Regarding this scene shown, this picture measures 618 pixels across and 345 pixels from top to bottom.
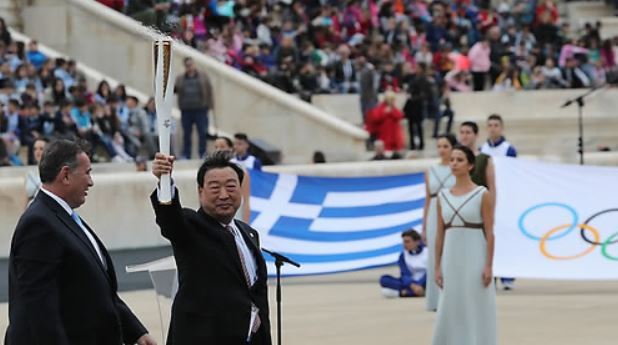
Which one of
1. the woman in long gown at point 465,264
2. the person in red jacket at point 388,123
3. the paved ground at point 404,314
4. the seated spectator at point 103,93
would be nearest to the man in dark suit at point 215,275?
the woman in long gown at point 465,264

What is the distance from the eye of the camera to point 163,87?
23.8 ft

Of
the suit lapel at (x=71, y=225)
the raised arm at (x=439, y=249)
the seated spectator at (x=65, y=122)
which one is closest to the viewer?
the suit lapel at (x=71, y=225)

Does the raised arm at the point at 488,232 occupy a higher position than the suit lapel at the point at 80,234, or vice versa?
the suit lapel at the point at 80,234

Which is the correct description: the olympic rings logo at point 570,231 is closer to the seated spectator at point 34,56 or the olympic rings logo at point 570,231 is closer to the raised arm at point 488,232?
the raised arm at point 488,232

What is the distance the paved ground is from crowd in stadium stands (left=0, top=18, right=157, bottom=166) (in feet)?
24.5

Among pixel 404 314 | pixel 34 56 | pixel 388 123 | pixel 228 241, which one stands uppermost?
pixel 34 56

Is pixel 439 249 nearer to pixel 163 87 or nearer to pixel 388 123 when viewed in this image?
pixel 163 87

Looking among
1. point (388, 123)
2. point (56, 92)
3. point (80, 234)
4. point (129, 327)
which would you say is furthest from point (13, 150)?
point (80, 234)

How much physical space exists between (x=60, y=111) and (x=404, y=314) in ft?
36.8

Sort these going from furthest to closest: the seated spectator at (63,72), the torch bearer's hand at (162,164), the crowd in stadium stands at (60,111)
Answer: the seated spectator at (63,72), the crowd in stadium stands at (60,111), the torch bearer's hand at (162,164)

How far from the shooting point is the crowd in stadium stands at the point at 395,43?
31359 millimetres

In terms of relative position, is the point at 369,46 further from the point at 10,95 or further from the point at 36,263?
the point at 36,263

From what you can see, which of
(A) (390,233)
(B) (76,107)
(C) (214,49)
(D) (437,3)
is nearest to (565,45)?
(D) (437,3)

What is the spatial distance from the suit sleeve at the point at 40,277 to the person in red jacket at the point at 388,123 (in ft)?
70.6
